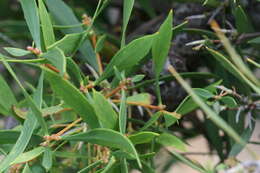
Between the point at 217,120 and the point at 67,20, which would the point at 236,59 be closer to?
the point at 217,120

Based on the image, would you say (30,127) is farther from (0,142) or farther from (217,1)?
(217,1)

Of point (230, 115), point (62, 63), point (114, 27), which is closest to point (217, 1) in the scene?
point (230, 115)

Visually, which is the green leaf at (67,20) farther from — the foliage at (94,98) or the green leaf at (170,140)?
the green leaf at (170,140)

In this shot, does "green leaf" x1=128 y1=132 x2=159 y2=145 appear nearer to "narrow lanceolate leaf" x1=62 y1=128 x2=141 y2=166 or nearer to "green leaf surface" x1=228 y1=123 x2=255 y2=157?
"narrow lanceolate leaf" x1=62 y1=128 x2=141 y2=166

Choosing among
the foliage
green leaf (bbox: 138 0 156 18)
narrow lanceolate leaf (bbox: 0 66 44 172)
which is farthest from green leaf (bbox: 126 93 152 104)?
green leaf (bbox: 138 0 156 18)

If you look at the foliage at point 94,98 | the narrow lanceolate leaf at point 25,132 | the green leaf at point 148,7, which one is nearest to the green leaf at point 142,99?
the foliage at point 94,98
